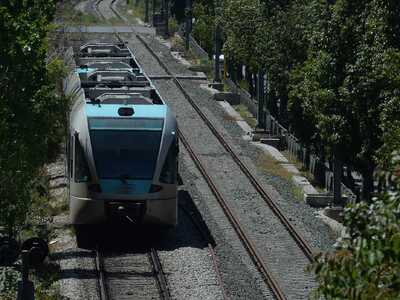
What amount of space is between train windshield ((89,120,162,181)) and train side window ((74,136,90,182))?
0.25 meters

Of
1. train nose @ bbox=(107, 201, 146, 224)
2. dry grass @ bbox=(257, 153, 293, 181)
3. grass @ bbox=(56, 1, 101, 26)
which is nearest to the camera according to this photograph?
train nose @ bbox=(107, 201, 146, 224)

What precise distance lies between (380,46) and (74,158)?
7114mm

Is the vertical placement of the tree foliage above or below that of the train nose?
above

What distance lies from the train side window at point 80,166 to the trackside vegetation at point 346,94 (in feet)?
19.1

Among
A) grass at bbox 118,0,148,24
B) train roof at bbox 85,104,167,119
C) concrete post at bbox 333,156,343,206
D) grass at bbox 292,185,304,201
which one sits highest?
train roof at bbox 85,104,167,119

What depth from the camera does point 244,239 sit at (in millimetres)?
24750

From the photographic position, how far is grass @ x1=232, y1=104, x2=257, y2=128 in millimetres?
43619

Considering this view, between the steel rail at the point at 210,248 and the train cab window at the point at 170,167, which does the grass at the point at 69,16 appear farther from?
the train cab window at the point at 170,167

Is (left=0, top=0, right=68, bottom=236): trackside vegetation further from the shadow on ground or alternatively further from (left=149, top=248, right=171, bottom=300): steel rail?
the shadow on ground

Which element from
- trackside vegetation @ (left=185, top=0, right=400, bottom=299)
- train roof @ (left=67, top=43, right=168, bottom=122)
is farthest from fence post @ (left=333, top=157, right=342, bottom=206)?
train roof @ (left=67, top=43, right=168, bottom=122)

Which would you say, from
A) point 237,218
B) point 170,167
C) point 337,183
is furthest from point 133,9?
point 170,167

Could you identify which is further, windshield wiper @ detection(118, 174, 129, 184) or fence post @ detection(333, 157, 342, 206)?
fence post @ detection(333, 157, 342, 206)

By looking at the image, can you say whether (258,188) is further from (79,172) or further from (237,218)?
(79,172)

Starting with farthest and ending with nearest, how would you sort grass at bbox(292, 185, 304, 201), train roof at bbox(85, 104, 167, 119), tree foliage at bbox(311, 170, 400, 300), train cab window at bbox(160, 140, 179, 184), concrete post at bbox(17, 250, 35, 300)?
grass at bbox(292, 185, 304, 201)
train roof at bbox(85, 104, 167, 119)
train cab window at bbox(160, 140, 179, 184)
concrete post at bbox(17, 250, 35, 300)
tree foliage at bbox(311, 170, 400, 300)
